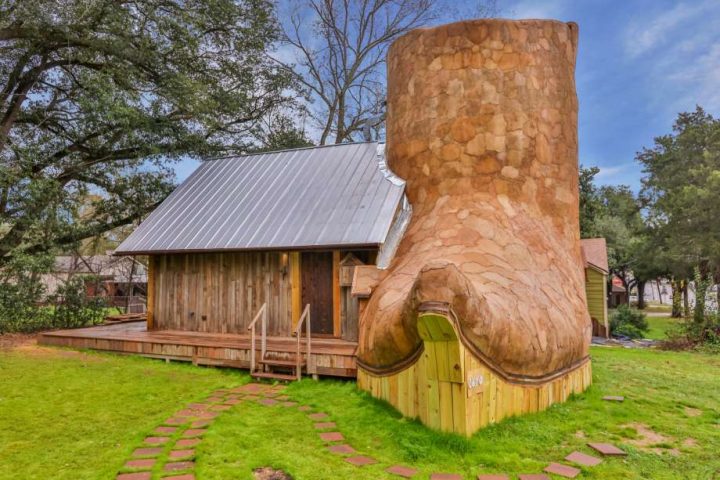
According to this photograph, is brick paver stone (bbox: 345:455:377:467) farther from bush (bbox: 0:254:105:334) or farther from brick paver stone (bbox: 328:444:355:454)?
bush (bbox: 0:254:105:334)

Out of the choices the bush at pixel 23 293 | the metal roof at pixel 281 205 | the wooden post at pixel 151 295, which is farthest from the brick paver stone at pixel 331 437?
the bush at pixel 23 293

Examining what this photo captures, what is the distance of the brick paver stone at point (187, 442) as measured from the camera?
445cm

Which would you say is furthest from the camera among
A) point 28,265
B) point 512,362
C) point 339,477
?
point 28,265

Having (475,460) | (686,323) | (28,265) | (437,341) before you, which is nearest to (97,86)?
(28,265)

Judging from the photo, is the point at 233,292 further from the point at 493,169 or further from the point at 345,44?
the point at 345,44

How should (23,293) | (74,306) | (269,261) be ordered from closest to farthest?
1. (269,261)
2. (23,293)
3. (74,306)

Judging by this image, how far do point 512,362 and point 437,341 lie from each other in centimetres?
112

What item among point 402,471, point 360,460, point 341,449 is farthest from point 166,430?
point 402,471

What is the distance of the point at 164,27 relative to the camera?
13.0 meters

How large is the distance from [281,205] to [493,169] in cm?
466

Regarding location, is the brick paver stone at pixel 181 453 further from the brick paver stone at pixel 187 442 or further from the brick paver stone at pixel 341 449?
the brick paver stone at pixel 341 449

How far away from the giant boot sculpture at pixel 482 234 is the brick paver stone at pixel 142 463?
2534mm

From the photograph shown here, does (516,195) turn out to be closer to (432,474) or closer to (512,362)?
(512,362)

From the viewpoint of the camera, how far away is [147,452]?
4.28 metres
